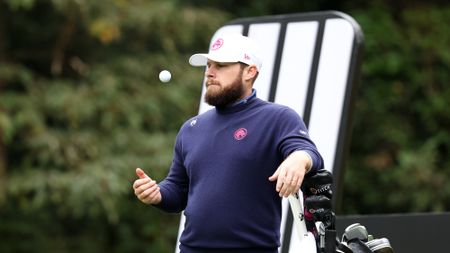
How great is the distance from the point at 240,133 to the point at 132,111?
6978 millimetres

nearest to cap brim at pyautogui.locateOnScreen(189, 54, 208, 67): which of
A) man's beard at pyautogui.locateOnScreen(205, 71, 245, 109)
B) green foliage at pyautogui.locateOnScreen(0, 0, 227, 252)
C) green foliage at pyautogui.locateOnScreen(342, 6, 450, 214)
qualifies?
man's beard at pyautogui.locateOnScreen(205, 71, 245, 109)

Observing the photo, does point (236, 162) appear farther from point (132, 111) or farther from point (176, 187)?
point (132, 111)

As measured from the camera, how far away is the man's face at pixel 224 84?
329 centimetres

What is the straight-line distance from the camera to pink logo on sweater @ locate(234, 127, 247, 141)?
322 cm

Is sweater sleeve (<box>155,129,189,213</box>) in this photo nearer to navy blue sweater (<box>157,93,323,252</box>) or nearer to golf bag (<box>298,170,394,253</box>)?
navy blue sweater (<box>157,93,323,252</box>)

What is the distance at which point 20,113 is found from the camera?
384 inches

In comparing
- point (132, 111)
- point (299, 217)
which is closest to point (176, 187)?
point (299, 217)

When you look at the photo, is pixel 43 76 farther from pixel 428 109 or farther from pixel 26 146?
pixel 428 109

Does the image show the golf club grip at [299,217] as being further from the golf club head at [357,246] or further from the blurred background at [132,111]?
the blurred background at [132,111]

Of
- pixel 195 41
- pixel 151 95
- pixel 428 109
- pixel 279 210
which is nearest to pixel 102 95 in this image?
pixel 151 95

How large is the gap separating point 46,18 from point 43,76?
0.64 meters

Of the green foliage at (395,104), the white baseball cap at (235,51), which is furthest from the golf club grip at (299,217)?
the green foliage at (395,104)

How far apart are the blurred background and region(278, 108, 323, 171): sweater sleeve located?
20.8 ft

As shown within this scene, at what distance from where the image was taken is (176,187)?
3.51 m
